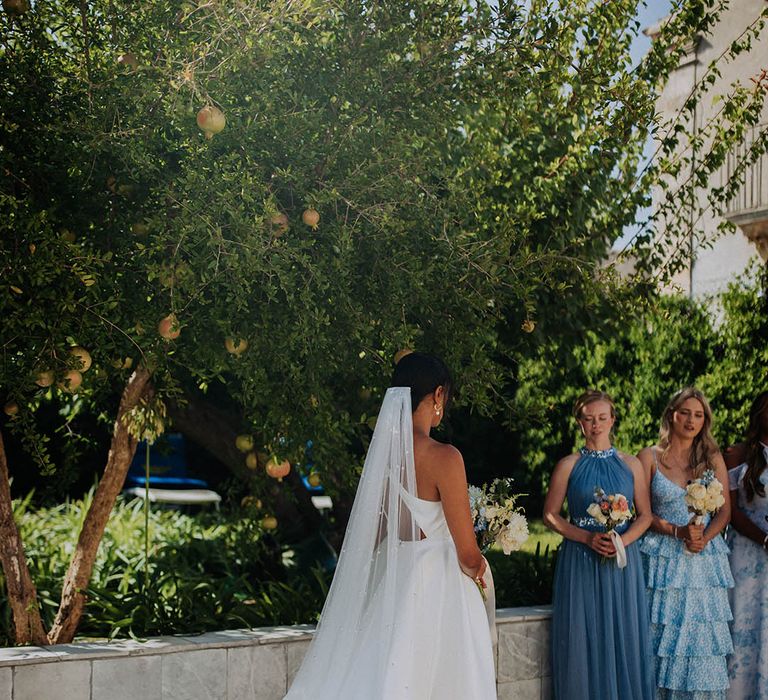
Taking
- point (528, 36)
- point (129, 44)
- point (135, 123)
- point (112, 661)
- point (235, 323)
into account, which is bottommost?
point (112, 661)

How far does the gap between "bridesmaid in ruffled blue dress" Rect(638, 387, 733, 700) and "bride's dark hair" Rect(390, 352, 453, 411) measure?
82.2 inches

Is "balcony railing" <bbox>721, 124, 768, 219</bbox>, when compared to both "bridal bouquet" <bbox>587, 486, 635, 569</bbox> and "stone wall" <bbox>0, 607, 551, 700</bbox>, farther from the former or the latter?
"stone wall" <bbox>0, 607, 551, 700</bbox>

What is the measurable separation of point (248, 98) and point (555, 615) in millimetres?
3100

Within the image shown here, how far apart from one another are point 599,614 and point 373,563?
1743mm

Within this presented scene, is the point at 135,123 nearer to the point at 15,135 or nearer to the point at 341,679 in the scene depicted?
the point at 15,135

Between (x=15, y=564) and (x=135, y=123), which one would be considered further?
(x=15, y=564)

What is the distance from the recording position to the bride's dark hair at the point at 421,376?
384cm

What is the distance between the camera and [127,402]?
502 cm

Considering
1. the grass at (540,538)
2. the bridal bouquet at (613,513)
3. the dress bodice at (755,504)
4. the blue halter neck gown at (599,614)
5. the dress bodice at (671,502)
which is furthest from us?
the grass at (540,538)

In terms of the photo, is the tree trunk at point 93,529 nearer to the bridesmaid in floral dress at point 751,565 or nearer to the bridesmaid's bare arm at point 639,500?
the bridesmaid's bare arm at point 639,500

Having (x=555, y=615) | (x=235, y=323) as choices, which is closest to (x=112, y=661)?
(x=235, y=323)

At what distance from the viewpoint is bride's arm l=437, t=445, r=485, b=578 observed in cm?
375

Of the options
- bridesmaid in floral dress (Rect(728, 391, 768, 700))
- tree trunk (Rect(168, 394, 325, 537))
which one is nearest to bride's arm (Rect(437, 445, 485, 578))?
bridesmaid in floral dress (Rect(728, 391, 768, 700))

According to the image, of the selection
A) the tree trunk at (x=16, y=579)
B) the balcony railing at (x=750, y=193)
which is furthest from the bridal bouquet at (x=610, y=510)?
the balcony railing at (x=750, y=193)
